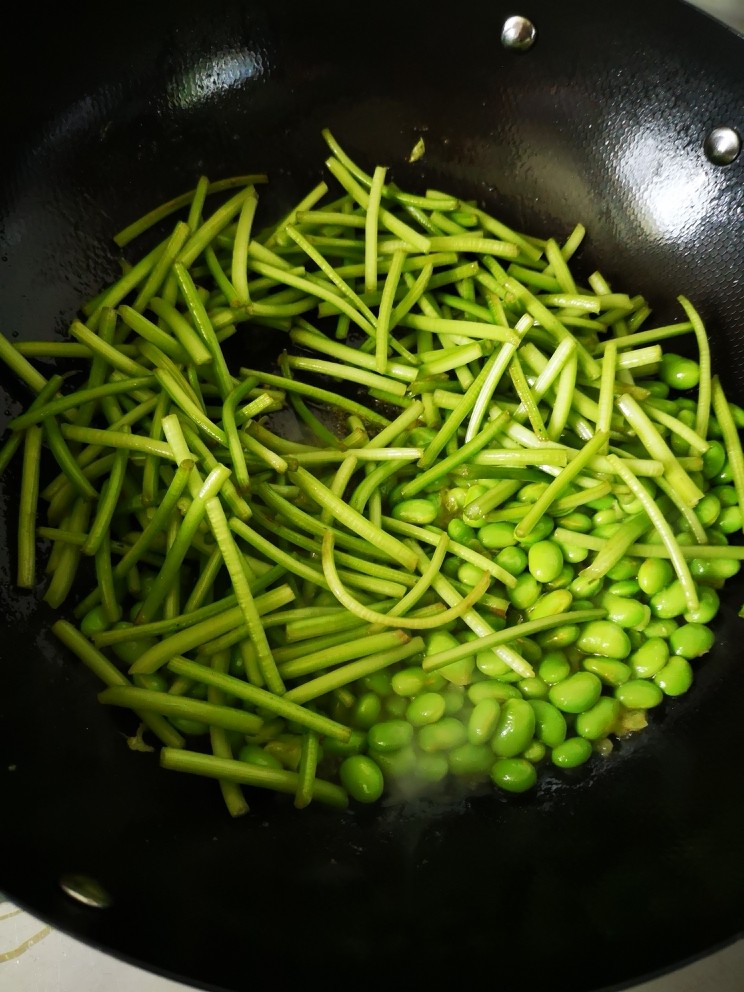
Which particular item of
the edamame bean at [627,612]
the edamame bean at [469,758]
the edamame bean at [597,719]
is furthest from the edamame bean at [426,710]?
the edamame bean at [627,612]

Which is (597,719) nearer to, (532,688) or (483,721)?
(532,688)

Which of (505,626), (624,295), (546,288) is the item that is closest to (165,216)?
Result: (546,288)

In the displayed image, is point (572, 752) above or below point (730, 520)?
below

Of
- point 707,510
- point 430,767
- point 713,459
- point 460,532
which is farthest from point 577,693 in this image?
point 713,459

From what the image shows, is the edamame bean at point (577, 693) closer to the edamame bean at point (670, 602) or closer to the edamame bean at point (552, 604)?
the edamame bean at point (552, 604)

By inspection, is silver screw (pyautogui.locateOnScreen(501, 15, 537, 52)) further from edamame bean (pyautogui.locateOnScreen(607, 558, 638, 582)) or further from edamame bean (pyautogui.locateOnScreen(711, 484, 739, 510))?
edamame bean (pyautogui.locateOnScreen(607, 558, 638, 582))

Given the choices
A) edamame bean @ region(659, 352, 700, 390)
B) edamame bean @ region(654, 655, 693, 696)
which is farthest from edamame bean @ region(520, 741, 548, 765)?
edamame bean @ region(659, 352, 700, 390)

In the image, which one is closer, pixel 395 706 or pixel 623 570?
pixel 395 706
